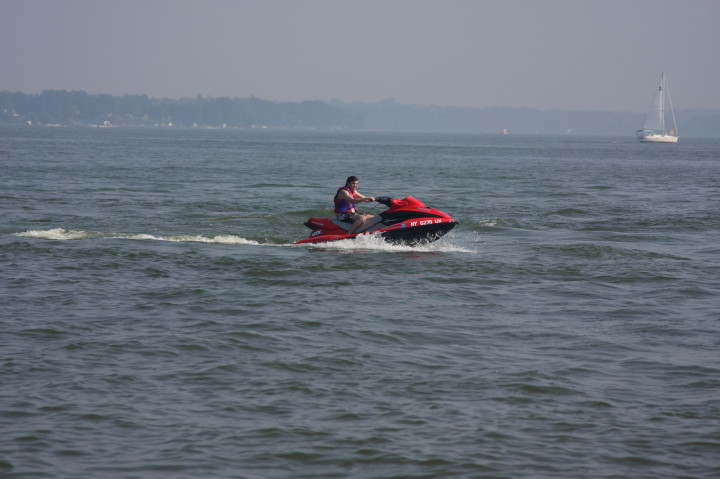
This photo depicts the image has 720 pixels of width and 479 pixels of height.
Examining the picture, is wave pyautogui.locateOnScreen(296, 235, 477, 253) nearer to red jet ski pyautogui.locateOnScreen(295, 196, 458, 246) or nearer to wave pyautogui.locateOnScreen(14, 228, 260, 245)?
red jet ski pyautogui.locateOnScreen(295, 196, 458, 246)

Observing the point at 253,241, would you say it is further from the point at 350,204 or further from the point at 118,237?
the point at 118,237

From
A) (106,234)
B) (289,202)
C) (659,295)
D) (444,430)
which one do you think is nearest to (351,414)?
(444,430)

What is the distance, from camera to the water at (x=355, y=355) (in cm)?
704

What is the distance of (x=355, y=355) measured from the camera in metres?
9.71

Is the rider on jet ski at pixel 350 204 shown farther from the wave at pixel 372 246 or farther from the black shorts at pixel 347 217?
the wave at pixel 372 246

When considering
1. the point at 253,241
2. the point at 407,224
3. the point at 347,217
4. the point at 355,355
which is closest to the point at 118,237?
the point at 253,241

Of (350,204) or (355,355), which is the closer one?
(355,355)

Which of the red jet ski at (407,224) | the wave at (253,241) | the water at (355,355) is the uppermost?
the red jet ski at (407,224)

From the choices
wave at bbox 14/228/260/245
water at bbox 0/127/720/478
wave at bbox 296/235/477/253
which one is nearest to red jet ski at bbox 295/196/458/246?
wave at bbox 296/235/477/253

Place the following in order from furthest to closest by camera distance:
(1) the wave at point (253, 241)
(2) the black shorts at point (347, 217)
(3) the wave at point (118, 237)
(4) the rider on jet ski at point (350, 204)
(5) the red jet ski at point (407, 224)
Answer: (3) the wave at point (118, 237)
(2) the black shorts at point (347, 217)
(1) the wave at point (253, 241)
(4) the rider on jet ski at point (350, 204)
(5) the red jet ski at point (407, 224)

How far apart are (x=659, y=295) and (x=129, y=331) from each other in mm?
8116

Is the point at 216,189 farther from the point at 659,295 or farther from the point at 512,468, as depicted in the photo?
the point at 512,468

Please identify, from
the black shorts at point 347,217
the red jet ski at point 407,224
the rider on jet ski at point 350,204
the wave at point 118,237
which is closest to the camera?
the red jet ski at point 407,224

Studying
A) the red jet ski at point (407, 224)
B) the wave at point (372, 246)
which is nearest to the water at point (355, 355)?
the wave at point (372, 246)
